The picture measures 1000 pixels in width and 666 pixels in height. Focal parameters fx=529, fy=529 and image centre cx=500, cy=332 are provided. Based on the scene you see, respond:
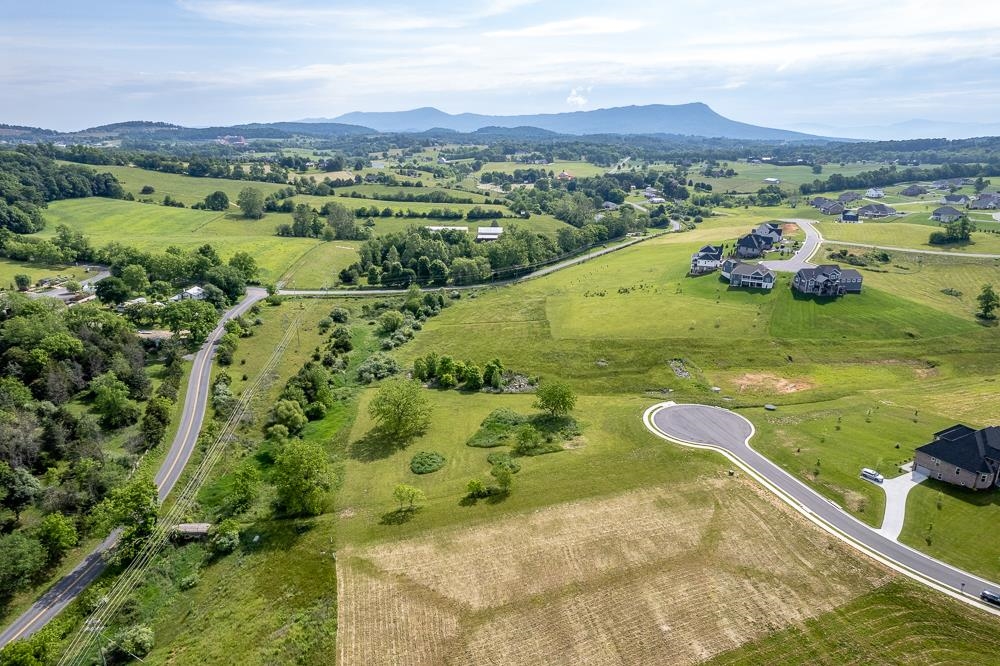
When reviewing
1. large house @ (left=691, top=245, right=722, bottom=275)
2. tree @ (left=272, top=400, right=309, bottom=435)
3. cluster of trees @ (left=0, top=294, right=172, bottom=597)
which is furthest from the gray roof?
cluster of trees @ (left=0, top=294, right=172, bottom=597)

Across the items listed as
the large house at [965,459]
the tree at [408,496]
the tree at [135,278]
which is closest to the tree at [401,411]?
the tree at [408,496]

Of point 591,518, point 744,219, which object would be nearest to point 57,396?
point 591,518

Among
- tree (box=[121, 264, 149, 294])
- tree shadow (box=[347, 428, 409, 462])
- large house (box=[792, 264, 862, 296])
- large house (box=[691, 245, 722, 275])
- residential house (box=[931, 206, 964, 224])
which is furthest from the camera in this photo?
residential house (box=[931, 206, 964, 224])

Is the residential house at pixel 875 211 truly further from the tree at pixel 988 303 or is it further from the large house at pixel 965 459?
the large house at pixel 965 459

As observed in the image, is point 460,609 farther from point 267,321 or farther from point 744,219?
point 744,219

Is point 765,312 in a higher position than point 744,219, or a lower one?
lower

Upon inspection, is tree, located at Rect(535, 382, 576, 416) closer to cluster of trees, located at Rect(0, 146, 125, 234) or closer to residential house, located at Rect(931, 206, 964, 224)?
residential house, located at Rect(931, 206, 964, 224)
